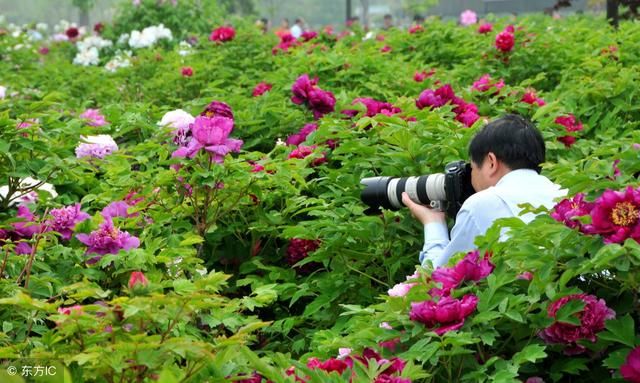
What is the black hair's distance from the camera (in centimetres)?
382

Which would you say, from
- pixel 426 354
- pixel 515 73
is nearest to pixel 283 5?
pixel 515 73

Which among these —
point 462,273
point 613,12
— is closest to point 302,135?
point 462,273

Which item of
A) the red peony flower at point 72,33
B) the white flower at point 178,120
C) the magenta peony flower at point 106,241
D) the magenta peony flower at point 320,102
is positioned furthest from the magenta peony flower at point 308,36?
the magenta peony flower at point 106,241

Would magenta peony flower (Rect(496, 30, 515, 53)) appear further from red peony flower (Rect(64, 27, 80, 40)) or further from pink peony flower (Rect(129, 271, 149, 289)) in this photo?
red peony flower (Rect(64, 27, 80, 40))

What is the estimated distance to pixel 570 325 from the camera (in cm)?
245

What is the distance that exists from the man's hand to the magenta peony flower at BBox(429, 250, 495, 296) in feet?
3.54

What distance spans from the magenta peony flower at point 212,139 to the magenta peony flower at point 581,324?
156cm

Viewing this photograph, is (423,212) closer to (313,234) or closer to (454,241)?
(454,241)

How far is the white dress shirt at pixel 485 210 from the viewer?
355cm

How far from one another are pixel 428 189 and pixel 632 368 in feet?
5.08

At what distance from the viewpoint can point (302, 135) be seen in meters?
5.00

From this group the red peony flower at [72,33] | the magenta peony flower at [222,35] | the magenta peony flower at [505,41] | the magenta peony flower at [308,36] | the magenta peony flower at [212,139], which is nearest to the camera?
the magenta peony flower at [212,139]

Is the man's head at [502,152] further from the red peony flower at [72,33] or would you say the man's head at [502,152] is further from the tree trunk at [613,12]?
the red peony flower at [72,33]

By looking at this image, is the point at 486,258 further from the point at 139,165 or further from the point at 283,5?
the point at 283,5
